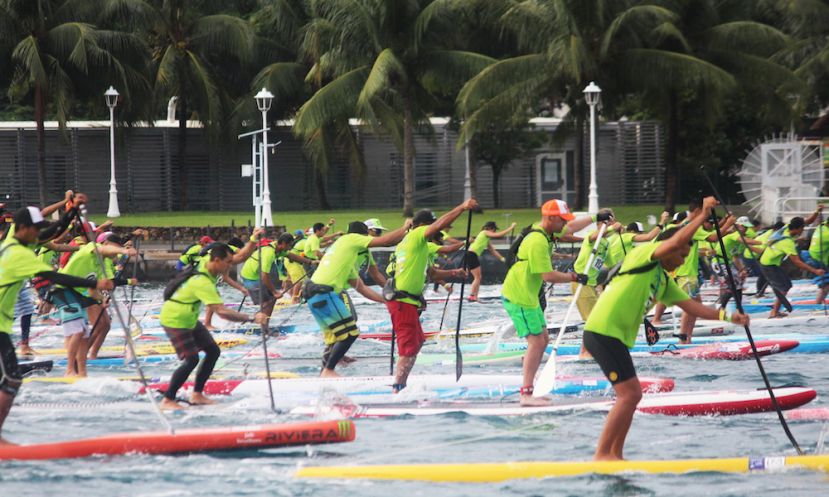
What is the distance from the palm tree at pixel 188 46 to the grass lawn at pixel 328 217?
11.4 ft

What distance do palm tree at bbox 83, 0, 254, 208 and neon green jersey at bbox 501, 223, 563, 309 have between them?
31.2 meters

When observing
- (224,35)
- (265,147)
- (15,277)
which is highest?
(224,35)

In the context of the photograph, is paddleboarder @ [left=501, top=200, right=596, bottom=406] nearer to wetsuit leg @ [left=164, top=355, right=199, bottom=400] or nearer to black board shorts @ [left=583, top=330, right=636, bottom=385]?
black board shorts @ [left=583, top=330, right=636, bottom=385]

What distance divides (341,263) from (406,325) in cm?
137

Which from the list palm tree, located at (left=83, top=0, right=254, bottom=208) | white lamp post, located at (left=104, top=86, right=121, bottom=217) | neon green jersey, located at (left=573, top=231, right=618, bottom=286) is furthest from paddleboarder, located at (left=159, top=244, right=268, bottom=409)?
palm tree, located at (left=83, top=0, right=254, bottom=208)

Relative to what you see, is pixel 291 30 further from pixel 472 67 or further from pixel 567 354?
pixel 567 354

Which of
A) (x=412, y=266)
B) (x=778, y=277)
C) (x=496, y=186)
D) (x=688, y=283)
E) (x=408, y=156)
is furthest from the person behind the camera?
(x=496, y=186)

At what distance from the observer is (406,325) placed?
12695 millimetres

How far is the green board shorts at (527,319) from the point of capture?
12250mm

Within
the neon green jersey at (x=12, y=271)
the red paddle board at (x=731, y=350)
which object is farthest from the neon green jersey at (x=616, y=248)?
the neon green jersey at (x=12, y=271)

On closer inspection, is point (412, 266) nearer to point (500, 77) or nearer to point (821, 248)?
point (821, 248)

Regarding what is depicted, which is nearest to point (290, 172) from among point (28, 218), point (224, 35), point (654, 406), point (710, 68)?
point (224, 35)

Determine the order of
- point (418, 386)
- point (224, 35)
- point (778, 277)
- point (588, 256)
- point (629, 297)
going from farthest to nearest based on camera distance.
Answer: point (224, 35)
point (778, 277)
point (588, 256)
point (418, 386)
point (629, 297)

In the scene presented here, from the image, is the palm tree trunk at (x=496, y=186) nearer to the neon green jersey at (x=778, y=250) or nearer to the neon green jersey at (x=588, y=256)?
the neon green jersey at (x=778, y=250)
